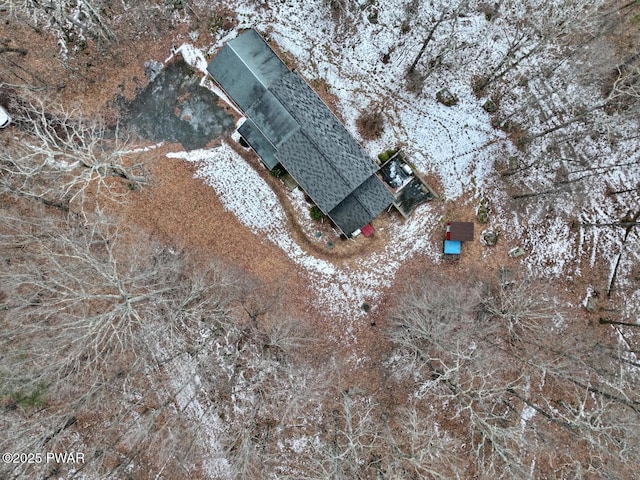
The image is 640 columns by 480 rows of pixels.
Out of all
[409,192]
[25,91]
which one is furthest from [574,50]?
[25,91]

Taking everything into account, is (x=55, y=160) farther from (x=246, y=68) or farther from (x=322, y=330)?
(x=322, y=330)

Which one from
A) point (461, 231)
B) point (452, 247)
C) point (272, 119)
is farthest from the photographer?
point (452, 247)

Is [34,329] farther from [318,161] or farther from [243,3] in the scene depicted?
[243,3]

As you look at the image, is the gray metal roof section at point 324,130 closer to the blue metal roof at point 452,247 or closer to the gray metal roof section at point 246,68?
the gray metal roof section at point 246,68

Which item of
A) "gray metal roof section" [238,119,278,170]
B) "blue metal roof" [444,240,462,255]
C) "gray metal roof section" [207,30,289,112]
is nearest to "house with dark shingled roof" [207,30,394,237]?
"gray metal roof section" [207,30,289,112]

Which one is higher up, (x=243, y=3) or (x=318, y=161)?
(x=243, y=3)

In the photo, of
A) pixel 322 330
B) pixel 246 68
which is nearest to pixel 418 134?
pixel 246 68
